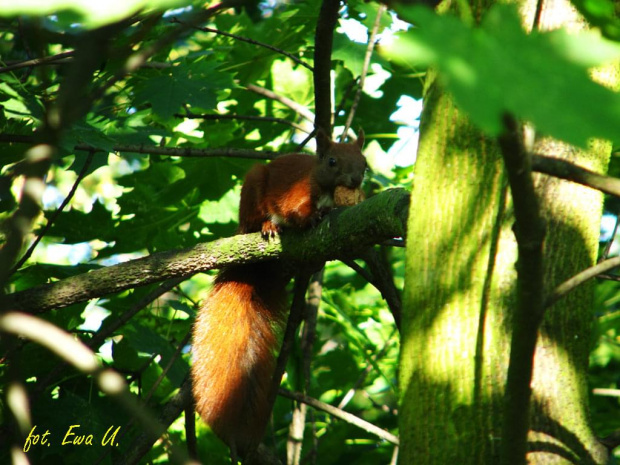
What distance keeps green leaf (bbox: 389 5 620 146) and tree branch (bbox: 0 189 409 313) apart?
1315mm

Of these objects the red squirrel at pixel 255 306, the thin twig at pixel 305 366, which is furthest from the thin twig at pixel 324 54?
the thin twig at pixel 305 366

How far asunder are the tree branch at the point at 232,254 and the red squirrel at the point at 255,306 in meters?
0.13

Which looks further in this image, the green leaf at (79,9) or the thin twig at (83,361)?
the thin twig at (83,361)

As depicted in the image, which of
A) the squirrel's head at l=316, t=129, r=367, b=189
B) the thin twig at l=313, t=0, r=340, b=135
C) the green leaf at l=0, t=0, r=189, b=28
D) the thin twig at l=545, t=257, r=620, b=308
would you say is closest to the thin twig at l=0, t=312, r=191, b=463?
the green leaf at l=0, t=0, r=189, b=28

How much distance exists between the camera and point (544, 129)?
51cm

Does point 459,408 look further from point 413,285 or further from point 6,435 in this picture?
point 6,435

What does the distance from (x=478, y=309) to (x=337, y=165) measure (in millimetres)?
1675

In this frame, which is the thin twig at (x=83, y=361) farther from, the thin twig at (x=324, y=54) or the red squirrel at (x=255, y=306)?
the thin twig at (x=324, y=54)

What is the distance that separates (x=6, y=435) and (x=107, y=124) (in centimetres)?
128

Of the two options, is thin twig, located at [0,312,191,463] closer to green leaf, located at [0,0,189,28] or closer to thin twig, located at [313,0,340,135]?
green leaf, located at [0,0,189,28]

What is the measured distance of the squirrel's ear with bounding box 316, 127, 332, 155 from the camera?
3024 mm

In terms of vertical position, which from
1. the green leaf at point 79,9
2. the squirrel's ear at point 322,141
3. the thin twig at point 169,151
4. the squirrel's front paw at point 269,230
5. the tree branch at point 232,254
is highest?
the squirrel's ear at point 322,141

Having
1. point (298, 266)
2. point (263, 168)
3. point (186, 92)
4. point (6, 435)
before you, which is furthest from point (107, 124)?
point (6, 435)

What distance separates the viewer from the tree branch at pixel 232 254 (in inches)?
79.7
